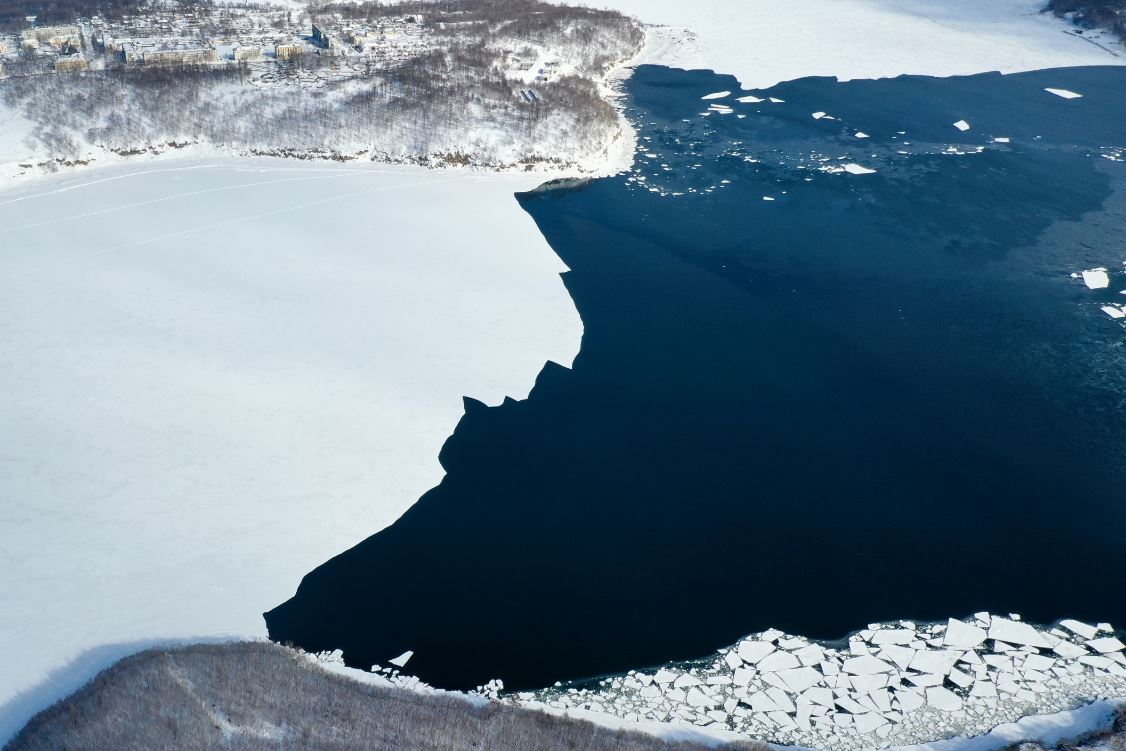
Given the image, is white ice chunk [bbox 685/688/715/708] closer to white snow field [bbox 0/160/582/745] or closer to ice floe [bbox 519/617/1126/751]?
ice floe [bbox 519/617/1126/751]

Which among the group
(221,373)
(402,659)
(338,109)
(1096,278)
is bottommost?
(402,659)

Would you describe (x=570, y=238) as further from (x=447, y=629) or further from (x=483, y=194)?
(x=447, y=629)

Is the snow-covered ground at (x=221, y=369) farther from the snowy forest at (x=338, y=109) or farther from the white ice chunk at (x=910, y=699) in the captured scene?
the white ice chunk at (x=910, y=699)

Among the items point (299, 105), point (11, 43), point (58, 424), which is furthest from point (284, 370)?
point (11, 43)

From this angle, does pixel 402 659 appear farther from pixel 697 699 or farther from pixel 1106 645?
pixel 1106 645

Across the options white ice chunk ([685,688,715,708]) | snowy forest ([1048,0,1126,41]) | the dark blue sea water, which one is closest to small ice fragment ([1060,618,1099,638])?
the dark blue sea water

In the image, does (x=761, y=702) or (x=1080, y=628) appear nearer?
(x=761, y=702)

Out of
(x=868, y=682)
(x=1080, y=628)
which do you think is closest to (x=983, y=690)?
(x=868, y=682)
